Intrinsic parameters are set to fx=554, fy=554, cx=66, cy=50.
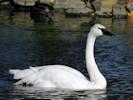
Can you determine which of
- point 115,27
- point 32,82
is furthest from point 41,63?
point 115,27

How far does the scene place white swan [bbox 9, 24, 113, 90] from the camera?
13.8m

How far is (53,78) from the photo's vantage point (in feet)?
45.4

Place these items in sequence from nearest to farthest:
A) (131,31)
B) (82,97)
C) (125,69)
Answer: (82,97)
(125,69)
(131,31)

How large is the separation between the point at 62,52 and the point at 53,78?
6.88 m

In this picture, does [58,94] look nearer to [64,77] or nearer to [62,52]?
[64,77]

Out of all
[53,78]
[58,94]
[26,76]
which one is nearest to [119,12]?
[26,76]

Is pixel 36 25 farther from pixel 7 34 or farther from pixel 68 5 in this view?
pixel 68 5

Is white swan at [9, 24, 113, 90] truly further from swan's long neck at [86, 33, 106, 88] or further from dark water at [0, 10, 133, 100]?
dark water at [0, 10, 133, 100]

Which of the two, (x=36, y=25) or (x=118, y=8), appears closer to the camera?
(x=36, y=25)

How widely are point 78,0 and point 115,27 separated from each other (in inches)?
517

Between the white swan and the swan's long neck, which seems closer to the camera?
the white swan

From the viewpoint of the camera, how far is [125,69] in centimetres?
1720

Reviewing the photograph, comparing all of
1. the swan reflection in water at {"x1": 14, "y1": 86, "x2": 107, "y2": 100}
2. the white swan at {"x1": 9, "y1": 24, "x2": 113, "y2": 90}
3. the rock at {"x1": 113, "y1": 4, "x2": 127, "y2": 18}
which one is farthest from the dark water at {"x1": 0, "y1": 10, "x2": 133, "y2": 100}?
the rock at {"x1": 113, "y1": 4, "x2": 127, "y2": 18}

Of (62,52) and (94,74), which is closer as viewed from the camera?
(94,74)
